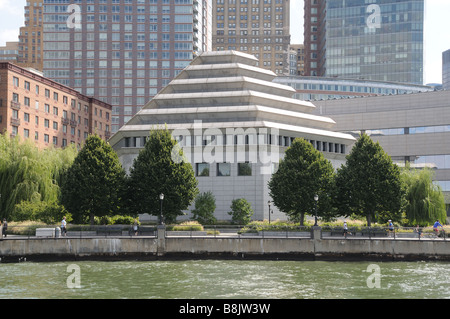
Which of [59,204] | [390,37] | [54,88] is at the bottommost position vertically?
[59,204]

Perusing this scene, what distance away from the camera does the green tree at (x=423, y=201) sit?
65.6 m

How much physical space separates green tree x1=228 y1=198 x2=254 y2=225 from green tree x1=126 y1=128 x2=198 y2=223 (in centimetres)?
741

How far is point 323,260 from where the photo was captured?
50.9m

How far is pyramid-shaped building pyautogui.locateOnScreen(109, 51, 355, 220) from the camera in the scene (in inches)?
2815

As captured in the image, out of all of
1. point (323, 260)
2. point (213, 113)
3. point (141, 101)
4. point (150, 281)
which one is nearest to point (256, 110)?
point (213, 113)

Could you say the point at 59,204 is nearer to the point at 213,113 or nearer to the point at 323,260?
the point at 213,113

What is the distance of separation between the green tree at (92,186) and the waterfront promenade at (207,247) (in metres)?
8.13

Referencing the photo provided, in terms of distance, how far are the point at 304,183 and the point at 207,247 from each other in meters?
14.6

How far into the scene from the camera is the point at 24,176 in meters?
63.9

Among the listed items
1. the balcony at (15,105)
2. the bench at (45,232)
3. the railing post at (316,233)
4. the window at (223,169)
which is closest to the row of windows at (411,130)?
the window at (223,169)

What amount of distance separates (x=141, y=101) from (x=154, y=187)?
91.8 m

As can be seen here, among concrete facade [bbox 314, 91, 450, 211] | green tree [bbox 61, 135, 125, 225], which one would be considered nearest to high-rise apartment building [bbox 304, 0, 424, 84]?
concrete facade [bbox 314, 91, 450, 211]
